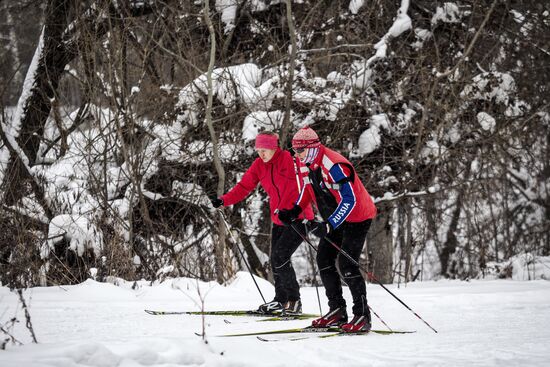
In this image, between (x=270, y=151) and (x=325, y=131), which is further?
(x=325, y=131)

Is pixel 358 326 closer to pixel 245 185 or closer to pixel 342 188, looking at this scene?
pixel 342 188

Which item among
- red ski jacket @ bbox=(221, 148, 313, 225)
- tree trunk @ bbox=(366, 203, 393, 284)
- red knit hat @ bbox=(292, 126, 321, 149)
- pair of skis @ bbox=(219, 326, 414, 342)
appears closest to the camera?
pair of skis @ bbox=(219, 326, 414, 342)

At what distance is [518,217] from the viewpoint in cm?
1909

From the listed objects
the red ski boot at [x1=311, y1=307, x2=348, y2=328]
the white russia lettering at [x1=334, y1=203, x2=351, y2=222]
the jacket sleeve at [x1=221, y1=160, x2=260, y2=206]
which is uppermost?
the jacket sleeve at [x1=221, y1=160, x2=260, y2=206]

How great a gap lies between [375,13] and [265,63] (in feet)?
7.59

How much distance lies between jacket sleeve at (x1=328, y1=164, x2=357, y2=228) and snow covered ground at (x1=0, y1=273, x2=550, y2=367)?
0.91 metres

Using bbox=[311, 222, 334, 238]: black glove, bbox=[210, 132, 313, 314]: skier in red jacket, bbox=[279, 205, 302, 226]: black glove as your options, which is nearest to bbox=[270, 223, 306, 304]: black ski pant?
bbox=[210, 132, 313, 314]: skier in red jacket

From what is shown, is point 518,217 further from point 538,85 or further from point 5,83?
point 5,83

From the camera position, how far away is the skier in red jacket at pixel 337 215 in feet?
16.5

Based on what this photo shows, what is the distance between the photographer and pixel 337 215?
16.4 ft

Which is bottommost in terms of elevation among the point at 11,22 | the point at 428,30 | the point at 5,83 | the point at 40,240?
the point at 40,240

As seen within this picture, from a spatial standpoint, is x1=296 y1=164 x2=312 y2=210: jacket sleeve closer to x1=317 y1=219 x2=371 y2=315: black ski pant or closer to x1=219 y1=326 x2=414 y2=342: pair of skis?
x1=317 y1=219 x2=371 y2=315: black ski pant

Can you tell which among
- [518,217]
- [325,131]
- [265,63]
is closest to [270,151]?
[325,131]

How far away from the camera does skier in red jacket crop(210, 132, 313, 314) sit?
243 inches
